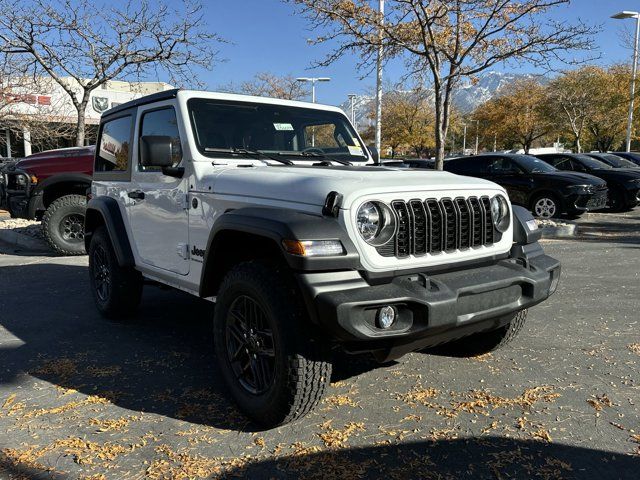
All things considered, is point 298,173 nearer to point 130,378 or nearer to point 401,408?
point 401,408

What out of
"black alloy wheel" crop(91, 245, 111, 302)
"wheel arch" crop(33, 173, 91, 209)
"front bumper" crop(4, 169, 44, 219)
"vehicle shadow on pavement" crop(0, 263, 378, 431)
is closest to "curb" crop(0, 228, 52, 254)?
"front bumper" crop(4, 169, 44, 219)

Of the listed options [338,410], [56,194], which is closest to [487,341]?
[338,410]

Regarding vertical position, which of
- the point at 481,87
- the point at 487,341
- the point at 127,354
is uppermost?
the point at 481,87

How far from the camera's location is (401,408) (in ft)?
10.4

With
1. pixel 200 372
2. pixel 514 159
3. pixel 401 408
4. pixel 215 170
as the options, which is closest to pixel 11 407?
pixel 200 372

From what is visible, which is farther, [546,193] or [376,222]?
[546,193]

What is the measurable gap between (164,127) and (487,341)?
9.64 feet

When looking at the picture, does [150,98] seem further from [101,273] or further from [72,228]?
[72,228]

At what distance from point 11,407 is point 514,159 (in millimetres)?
11560

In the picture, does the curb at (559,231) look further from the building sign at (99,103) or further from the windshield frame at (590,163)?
the building sign at (99,103)

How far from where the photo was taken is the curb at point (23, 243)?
9.41 metres

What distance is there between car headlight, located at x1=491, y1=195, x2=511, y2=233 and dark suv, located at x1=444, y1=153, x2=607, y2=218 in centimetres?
904

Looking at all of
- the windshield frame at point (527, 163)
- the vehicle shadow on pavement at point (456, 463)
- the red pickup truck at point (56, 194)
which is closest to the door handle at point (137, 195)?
the vehicle shadow on pavement at point (456, 463)

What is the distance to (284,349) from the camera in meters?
2.63
